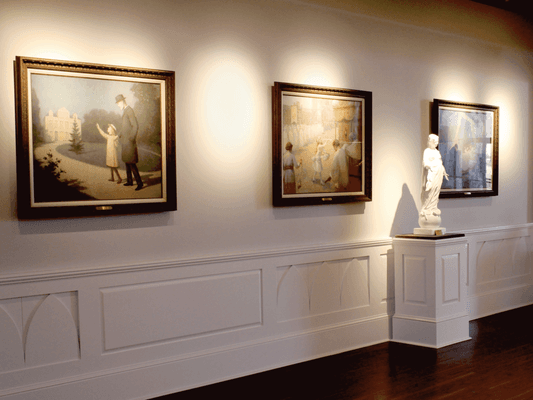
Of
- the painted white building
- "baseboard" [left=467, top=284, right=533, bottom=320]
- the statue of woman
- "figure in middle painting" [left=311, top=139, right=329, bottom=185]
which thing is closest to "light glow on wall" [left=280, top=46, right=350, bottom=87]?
"figure in middle painting" [left=311, top=139, right=329, bottom=185]

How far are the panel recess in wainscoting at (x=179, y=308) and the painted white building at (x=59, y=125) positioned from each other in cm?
122

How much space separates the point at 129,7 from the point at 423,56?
135 inches

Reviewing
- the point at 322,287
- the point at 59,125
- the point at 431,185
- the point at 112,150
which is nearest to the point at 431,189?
the point at 431,185

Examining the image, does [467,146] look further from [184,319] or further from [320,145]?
[184,319]

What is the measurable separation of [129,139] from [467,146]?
423 centimetres

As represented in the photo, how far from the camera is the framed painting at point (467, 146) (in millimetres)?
5918

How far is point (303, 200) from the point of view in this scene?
4.81 metres

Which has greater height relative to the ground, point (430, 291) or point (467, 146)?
point (467, 146)

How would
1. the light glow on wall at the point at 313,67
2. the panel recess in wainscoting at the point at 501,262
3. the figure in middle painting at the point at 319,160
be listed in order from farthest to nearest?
the panel recess in wainscoting at the point at 501,262 < the figure in middle painting at the point at 319,160 < the light glow on wall at the point at 313,67

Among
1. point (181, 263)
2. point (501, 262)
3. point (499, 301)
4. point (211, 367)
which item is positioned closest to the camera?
point (181, 263)

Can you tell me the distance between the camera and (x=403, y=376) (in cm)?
434

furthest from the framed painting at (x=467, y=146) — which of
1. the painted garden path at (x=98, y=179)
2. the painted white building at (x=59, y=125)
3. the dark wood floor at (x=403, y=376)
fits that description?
the painted white building at (x=59, y=125)

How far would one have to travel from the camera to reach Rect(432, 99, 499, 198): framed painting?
5.92 meters

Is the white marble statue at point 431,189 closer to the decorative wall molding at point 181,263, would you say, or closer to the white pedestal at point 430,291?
the white pedestal at point 430,291
